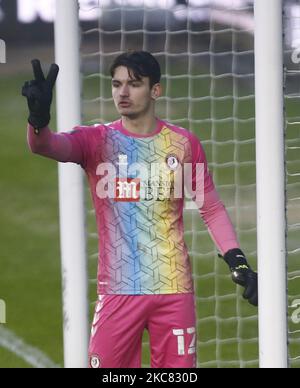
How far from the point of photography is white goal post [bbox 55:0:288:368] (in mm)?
3688

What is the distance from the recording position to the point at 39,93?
342 cm

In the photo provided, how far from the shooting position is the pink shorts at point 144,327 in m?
3.71

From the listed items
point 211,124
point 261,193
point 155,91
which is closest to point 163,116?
point 155,91

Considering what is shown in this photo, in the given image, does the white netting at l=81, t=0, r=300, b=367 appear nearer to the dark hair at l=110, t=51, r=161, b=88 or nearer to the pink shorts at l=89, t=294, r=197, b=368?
the dark hair at l=110, t=51, r=161, b=88

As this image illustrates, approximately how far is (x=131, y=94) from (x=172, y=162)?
0.86ft

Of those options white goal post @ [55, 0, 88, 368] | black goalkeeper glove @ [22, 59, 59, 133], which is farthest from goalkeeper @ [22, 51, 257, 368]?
black goalkeeper glove @ [22, 59, 59, 133]

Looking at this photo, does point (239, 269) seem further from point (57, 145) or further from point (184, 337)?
point (57, 145)

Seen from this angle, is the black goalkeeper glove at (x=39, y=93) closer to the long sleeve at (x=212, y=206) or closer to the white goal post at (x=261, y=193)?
the white goal post at (x=261, y=193)

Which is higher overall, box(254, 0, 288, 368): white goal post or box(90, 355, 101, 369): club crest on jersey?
box(254, 0, 288, 368): white goal post

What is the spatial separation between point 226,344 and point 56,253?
7.62 ft

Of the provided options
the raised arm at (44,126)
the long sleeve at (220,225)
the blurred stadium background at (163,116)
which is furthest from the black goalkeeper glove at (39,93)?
the long sleeve at (220,225)

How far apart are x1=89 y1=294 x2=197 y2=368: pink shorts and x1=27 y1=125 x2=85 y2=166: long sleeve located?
0.48m
